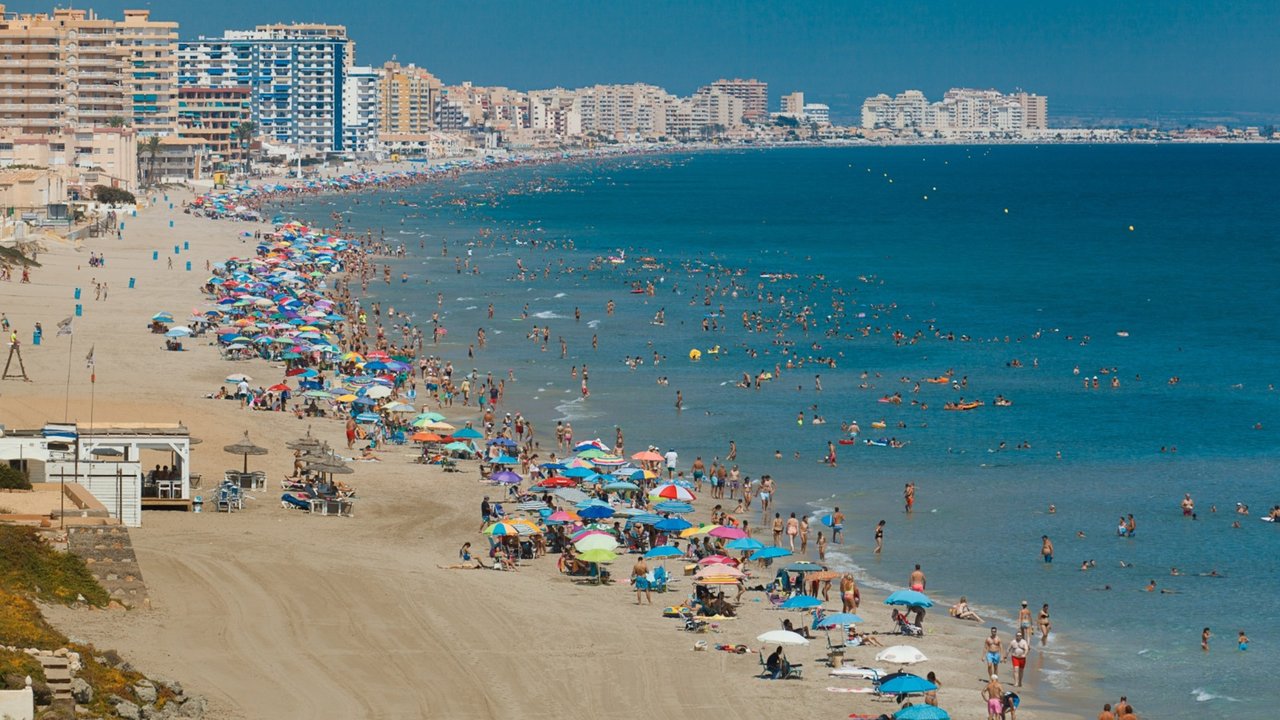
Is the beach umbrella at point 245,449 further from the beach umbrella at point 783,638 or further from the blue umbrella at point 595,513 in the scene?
the beach umbrella at point 783,638

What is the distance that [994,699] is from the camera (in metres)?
22.4

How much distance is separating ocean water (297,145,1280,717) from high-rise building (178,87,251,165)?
53375 mm

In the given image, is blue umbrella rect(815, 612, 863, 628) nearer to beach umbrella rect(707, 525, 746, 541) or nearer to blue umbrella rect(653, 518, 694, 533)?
beach umbrella rect(707, 525, 746, 541)

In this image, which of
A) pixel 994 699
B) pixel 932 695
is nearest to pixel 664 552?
pixel 932 695

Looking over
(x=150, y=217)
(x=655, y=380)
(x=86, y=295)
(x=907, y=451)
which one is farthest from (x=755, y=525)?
(x=150, y=217)

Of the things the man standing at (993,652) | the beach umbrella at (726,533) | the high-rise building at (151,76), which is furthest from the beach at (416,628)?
the high-rise building at (151,76)

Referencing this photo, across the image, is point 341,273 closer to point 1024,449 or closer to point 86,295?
point 86,295

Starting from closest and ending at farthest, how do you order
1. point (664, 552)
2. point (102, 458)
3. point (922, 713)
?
point (922, 713) < point (664, 552) < point (102, 458)

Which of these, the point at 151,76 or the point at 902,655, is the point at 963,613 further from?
the point at 151,76

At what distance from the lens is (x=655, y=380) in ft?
177

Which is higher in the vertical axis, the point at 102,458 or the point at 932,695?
the point at 102,458

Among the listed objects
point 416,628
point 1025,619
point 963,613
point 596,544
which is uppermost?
point 596,544

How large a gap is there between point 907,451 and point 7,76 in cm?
11013

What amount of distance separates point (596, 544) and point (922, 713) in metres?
9.05
